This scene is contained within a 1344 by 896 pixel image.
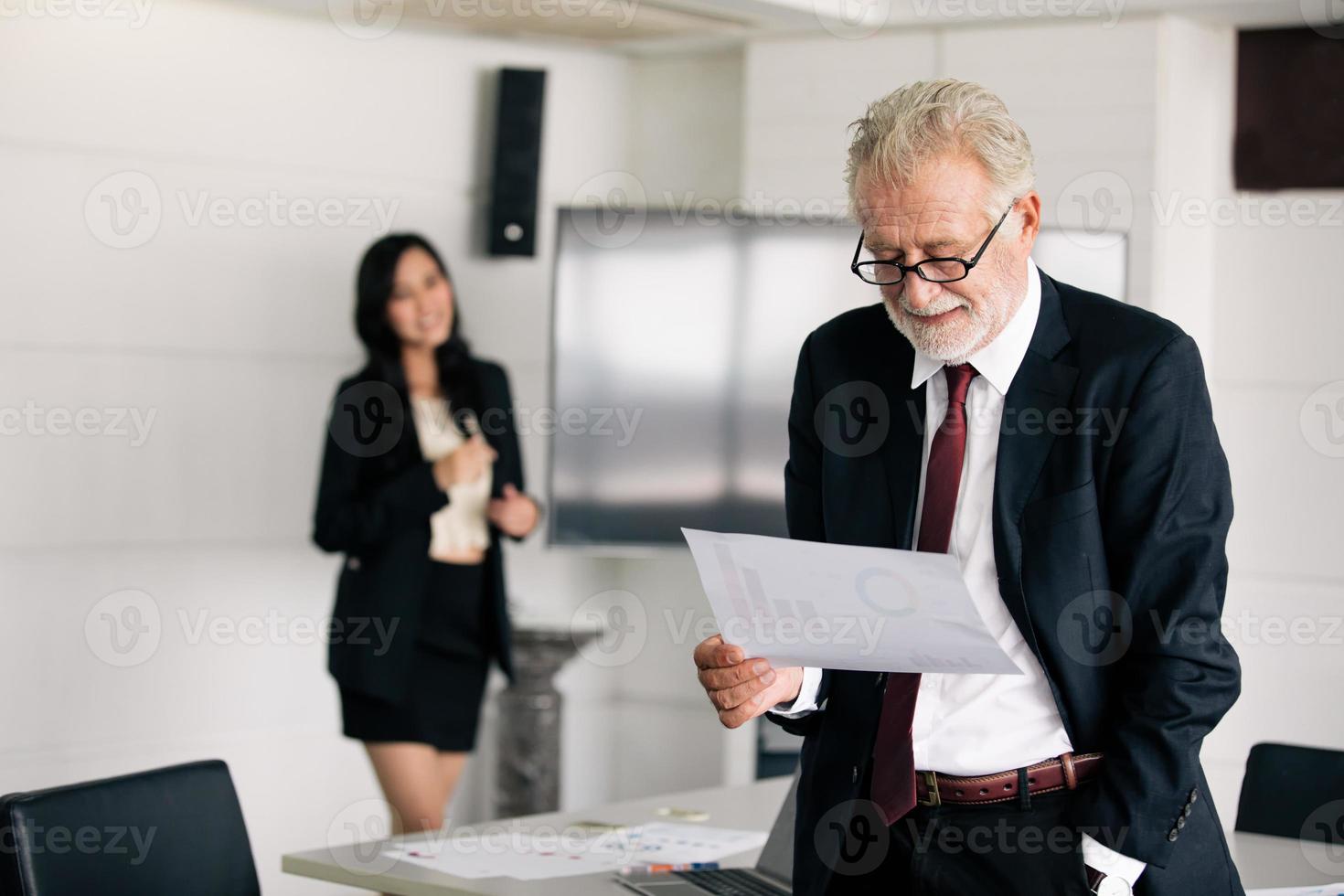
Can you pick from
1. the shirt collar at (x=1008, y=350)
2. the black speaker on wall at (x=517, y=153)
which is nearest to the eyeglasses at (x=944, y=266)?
the shirt collar at (x=1008, y=350)

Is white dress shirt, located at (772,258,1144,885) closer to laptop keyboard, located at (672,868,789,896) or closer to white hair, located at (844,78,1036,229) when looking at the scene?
white hair, located at (844,78,1036,229)

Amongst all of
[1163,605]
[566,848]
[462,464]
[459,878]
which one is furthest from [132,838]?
[462,464]

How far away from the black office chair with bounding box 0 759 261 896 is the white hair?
4.86ft

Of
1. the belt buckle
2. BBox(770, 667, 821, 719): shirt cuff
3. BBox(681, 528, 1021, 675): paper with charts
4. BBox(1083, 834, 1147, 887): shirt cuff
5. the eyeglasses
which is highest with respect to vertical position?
the eyeglasses

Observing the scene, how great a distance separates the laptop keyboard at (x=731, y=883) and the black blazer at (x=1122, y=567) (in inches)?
15.3

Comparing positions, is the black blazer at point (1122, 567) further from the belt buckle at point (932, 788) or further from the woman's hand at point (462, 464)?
the woman's hand at point (462, 464)

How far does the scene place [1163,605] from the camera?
6.06ft

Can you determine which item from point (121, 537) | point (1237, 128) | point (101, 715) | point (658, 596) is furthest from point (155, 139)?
point (1237, 128)

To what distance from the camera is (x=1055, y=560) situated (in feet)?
6.15

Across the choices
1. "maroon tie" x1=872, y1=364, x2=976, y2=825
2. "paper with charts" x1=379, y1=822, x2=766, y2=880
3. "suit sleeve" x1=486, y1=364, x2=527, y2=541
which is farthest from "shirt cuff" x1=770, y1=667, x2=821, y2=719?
"suit sleeve" x1=486, y1=364, x2=527, y2=541

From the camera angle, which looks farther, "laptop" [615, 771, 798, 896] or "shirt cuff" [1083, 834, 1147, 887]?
"laptop" [615, 771, 798, 896]

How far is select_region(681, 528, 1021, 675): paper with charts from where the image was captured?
5.62 ft

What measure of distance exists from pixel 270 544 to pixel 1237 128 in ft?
11.4

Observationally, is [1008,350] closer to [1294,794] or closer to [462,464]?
[1294,794]
